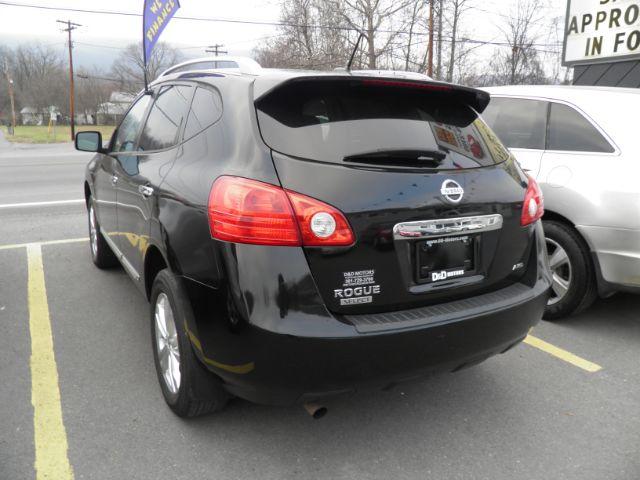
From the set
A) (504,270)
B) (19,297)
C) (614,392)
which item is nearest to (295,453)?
(504,270)

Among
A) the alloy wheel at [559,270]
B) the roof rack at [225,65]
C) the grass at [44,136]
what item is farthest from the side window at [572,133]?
the grass at [44,136]

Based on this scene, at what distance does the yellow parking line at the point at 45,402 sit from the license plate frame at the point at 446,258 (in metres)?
1.75

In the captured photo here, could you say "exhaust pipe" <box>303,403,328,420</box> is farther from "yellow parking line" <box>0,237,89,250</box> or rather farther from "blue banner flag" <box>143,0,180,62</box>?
"blue banner flag" <box>143,0,180,62</box>

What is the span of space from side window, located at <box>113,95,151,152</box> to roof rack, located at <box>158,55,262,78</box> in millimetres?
322

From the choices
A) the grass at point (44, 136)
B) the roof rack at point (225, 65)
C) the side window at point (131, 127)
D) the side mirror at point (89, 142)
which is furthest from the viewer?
the grass at point (44, 136)

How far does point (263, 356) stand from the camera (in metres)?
2.05

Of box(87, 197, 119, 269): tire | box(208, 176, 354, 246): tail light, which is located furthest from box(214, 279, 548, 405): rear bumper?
box(87, 197, 119, 269): tire

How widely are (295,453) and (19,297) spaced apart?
3.12 m

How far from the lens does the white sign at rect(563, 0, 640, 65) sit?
890 centimetres

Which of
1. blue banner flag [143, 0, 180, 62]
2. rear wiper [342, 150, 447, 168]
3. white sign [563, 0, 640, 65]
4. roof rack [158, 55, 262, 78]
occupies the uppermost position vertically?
blue banner flag [143, 0, 180, 62]

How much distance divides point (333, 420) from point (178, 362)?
839 millimetres

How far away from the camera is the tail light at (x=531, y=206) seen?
262 centimetres

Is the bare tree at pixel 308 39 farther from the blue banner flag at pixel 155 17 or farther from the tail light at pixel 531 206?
the tail light at pixel 531 206

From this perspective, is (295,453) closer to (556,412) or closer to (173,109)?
(556,412)
